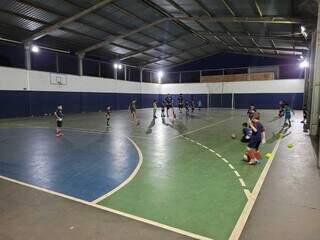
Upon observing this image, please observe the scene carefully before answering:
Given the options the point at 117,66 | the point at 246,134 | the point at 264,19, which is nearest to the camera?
the point at 246,134

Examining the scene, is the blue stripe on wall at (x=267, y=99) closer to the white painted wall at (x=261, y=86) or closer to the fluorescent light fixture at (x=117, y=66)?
the white painted wall at (x=261, y=86)

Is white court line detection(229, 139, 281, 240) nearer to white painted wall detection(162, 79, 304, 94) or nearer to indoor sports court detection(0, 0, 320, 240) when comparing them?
indoor sports court detection(0, 0, 320, 240)

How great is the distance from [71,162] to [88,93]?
29430mm

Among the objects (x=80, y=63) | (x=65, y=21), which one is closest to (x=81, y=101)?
(x=80, y=63)

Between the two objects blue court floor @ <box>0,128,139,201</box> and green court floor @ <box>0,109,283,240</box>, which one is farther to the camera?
blue court floor @ <box>0,128,139,201</box>

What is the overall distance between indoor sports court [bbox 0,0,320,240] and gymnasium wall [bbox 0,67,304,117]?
180 millimetres

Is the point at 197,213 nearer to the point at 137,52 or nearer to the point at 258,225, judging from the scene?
the point at 258,225

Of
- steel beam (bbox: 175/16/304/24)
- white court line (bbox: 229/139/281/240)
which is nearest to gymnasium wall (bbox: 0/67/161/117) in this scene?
steel beam (bbox: 175/16/304/24)

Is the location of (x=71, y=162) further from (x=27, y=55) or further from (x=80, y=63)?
(x=80, y=63)

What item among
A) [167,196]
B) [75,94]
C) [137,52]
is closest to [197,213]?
[167,196]

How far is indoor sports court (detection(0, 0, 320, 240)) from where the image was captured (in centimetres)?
511

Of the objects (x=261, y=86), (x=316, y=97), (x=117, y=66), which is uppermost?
(x=117, y=66)

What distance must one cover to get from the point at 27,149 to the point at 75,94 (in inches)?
981

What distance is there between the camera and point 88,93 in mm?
37656
